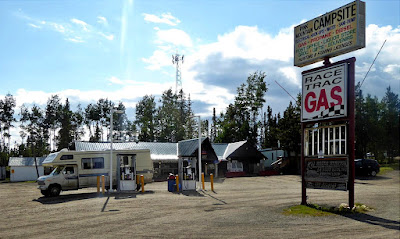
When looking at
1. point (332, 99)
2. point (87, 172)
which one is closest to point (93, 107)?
point (87, 172)

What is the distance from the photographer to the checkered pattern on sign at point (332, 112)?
627 inches

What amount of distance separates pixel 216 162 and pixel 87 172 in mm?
19862

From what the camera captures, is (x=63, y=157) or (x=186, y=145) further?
(x=186, y=145)

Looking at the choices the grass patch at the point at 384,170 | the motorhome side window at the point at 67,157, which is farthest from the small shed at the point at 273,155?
the motorhome side window at the point at 67,157

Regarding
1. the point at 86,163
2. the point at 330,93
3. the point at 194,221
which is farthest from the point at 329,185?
the point at 86,163

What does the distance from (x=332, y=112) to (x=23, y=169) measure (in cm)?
5082

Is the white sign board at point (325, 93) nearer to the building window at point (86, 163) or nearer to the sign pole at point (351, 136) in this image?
the sign pole at point (351, 136)

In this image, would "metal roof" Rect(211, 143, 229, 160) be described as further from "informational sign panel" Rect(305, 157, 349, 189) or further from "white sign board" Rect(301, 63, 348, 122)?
"white sign board" Rect(301, 63, 348, 122)

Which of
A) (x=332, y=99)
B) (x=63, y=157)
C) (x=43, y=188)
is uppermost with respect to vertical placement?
(x=332, y=99)

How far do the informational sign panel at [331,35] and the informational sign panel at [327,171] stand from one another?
462 cm

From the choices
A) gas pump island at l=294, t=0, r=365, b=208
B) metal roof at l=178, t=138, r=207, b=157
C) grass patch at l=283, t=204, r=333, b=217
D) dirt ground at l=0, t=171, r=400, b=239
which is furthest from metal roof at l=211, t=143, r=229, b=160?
grass patch at l=283, t=204, r=333, b=217

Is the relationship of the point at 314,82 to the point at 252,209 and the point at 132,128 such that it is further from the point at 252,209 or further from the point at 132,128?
the point at 132,128

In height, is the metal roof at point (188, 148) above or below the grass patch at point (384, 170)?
above

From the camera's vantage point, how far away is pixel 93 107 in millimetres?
80188
